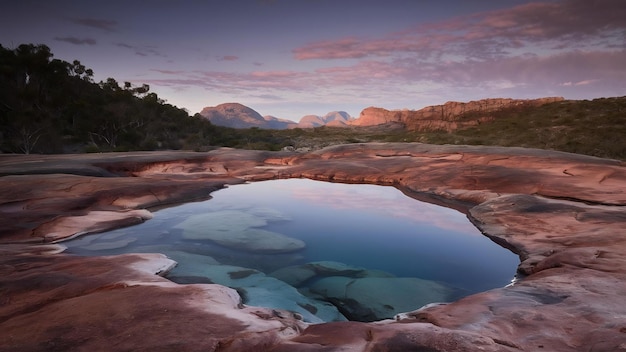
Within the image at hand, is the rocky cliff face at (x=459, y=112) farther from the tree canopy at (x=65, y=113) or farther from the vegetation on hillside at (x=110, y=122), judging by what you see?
the tree canopy at (x=65, y=113)

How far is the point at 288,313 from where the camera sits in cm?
424

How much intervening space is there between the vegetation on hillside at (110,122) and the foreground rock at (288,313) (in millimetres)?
22593

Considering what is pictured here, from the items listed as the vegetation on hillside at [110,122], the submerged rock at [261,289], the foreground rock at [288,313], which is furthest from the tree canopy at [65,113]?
the submerged rock at [261,289]

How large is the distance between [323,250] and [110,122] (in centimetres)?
4007

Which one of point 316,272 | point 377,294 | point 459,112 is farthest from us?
point 459,112

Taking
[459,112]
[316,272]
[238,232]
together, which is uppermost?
[459,112]

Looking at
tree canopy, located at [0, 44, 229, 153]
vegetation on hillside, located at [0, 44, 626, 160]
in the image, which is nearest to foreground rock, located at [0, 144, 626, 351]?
vegetation on hillside, located at [0, 44, 626, 160]

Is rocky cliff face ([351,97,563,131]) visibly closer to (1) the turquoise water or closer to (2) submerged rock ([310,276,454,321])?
(1) the turquoise water

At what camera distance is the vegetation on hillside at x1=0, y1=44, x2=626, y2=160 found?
30781 millimetres

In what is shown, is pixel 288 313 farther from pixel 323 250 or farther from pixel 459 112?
pixel 459 112

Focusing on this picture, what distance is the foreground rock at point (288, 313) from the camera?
123 inches

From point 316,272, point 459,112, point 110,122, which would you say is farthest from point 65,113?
point 459,112

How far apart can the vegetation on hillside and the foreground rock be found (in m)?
22.6

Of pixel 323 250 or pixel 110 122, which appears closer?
pixel 323 250
